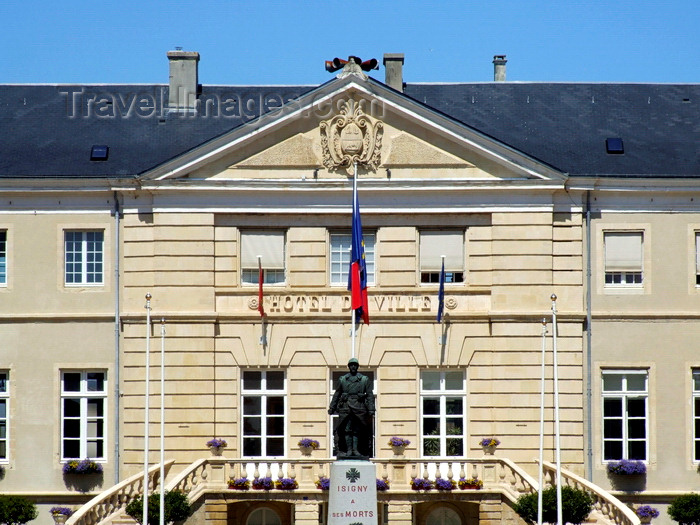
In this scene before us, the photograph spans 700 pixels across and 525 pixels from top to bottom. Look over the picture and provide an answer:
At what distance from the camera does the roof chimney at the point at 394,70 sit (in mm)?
41750

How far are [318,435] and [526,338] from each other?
18.0ft

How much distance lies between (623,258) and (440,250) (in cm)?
449

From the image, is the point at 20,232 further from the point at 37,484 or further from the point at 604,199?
the point at 604,199

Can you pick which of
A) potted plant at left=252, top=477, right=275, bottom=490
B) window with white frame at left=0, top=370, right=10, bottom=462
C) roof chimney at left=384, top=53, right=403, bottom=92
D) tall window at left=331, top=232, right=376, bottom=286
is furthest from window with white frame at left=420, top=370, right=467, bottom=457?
window with white frame at left=0, top=370, right=10, bottom=462

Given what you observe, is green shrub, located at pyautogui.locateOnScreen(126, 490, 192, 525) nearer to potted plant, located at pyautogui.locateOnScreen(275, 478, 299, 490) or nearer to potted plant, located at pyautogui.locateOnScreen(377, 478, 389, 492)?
potted plant, located at pyautogui.locateOnScreen(275, 478, 299, 490)

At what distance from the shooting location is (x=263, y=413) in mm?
37875

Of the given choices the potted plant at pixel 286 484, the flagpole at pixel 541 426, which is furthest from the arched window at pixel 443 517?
the potted plant at pixel 286 484

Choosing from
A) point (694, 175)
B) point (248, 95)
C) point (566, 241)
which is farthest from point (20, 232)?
point (694, 175)

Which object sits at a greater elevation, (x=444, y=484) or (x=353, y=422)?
(x=353, y=422)

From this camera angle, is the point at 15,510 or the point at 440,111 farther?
the point at 440,111

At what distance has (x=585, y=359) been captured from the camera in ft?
124

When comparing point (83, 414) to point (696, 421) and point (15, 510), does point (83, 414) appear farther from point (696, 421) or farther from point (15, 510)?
point (696, 421)

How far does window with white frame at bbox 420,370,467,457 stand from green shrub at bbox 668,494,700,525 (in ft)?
17.1

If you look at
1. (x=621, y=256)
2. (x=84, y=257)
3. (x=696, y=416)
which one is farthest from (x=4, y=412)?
(x=696, y=416)
